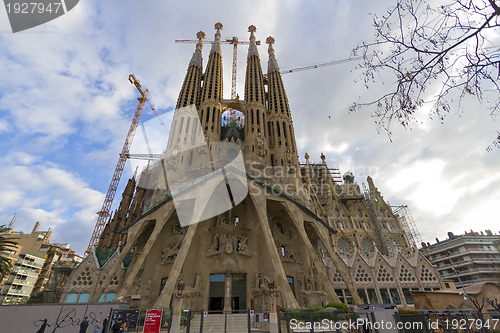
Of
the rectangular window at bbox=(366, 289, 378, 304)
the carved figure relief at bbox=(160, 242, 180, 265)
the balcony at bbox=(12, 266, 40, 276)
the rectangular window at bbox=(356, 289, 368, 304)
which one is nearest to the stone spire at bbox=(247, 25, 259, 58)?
the carved figure relief at bbox=(160, 242, 180, 265)

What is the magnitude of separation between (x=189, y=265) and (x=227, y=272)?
3480 mm

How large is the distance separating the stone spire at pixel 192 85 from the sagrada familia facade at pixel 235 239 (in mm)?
244

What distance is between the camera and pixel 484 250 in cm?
4588

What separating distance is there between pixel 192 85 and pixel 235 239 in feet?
90.4

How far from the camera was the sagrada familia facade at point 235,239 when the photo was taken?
19.7m

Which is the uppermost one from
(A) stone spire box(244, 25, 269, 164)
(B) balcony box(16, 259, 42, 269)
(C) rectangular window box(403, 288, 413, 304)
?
(A) stone spire box(244, 25, 269, 164)

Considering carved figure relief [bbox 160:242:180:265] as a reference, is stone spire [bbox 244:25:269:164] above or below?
above

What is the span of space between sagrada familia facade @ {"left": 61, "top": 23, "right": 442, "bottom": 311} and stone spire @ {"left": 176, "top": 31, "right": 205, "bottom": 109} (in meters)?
0.24

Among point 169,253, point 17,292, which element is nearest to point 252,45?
point 169,253

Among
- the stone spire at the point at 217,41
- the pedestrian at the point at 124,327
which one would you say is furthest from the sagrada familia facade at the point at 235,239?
the pedestrian at the point at 124,327

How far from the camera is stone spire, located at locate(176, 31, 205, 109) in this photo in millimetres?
36384

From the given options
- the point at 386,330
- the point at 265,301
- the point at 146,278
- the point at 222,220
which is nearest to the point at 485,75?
the point at 386,330

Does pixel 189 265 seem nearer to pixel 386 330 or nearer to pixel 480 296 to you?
pixel 386 330

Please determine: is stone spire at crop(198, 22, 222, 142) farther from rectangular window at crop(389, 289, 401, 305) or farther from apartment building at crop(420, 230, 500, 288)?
apartment building at crop(420, 230, 500, 288)
